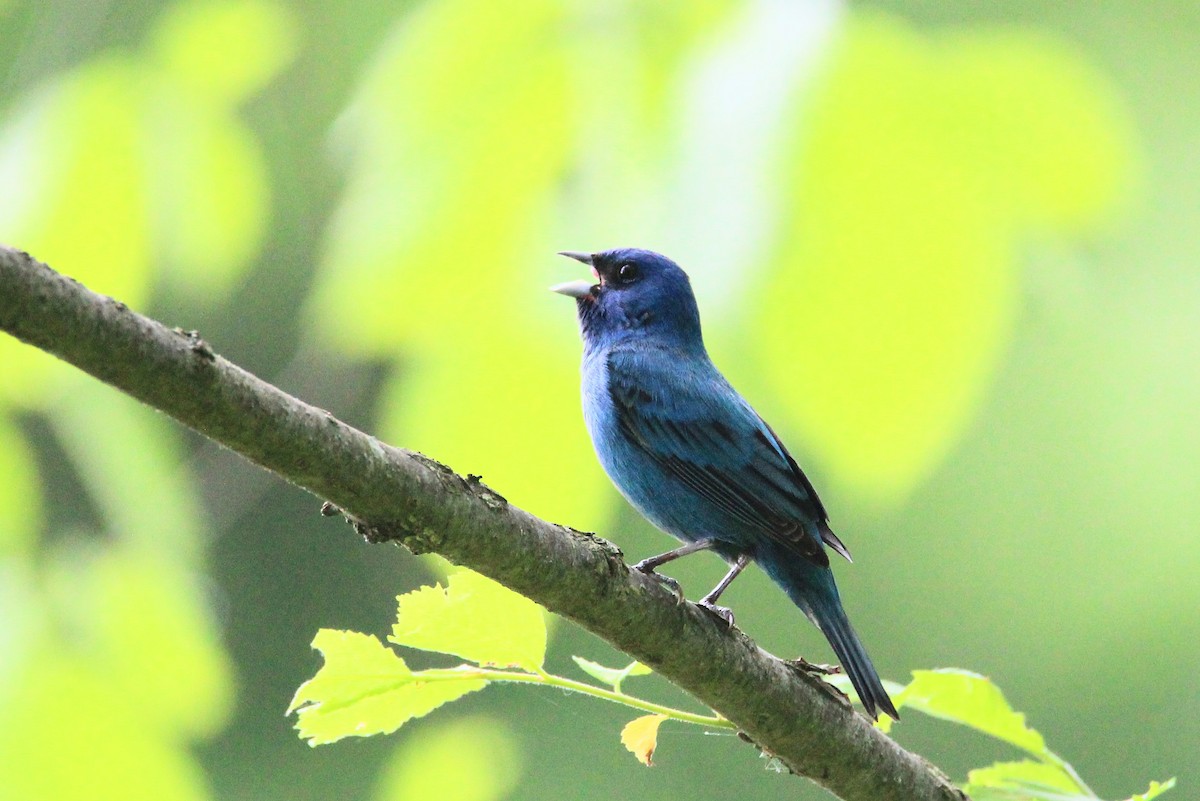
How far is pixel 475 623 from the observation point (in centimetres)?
197

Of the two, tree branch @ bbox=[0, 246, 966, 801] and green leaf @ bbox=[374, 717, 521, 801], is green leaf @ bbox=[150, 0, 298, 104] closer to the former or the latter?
tree branch @ bbox=[0, 246, 966, 801]

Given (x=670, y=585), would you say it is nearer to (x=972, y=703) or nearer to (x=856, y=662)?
(x=972, y=703)

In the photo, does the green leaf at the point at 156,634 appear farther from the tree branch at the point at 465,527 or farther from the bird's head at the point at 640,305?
the bird's head at the point at 640,305

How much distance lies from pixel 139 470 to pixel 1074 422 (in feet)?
14.4

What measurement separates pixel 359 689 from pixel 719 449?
2.07 metres

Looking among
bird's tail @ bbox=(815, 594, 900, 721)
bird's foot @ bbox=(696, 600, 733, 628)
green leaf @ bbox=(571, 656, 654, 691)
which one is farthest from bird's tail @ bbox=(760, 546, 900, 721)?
green leaf @ bbox=(571, 656, 654, 691)

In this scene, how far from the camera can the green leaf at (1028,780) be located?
2.12m

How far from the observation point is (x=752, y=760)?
9945mm

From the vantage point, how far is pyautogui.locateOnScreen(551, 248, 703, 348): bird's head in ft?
15.3

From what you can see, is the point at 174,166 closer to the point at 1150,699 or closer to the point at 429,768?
the point at 429,768

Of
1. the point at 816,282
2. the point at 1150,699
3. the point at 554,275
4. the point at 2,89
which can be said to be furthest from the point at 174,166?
the point at 1150,699

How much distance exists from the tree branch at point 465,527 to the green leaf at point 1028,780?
38 centimetres

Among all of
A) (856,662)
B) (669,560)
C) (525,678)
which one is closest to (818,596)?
(856,662)

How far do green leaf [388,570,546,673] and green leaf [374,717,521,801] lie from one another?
666 mm
